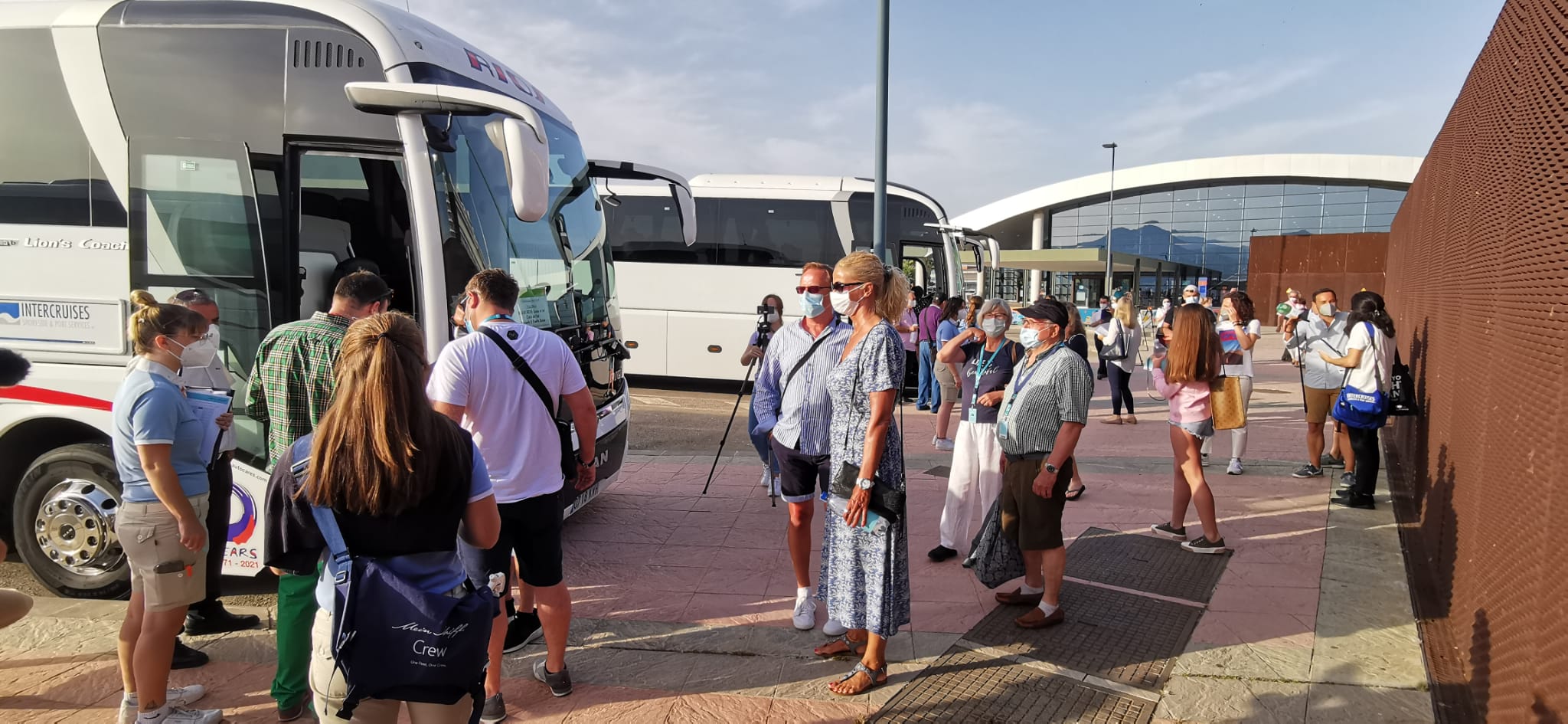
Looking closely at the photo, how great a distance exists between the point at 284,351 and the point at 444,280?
128 cm

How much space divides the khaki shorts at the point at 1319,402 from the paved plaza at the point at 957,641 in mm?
1290

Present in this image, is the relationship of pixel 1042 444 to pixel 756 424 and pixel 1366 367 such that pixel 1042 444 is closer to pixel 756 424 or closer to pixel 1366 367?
pixel 756 424

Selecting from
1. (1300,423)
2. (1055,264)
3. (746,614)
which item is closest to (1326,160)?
(1055,264)

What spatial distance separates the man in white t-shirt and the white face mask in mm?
1156

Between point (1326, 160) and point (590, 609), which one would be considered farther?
point (1326, 160)

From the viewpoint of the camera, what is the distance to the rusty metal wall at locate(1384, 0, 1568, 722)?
2.61 meters

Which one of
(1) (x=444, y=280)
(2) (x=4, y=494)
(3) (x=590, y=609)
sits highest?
(1) (x=444, y=280)

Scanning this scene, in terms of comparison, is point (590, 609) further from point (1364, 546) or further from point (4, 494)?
point (1364, 546)

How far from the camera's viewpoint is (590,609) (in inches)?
189

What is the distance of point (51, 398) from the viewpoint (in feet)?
15.4

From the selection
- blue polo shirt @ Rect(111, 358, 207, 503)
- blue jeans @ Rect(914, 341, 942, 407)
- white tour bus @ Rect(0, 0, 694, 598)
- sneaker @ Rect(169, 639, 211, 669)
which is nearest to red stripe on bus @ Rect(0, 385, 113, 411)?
white tour bus @ Rect(0, 0, 694, 598)

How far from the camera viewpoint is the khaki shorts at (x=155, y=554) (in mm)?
3371

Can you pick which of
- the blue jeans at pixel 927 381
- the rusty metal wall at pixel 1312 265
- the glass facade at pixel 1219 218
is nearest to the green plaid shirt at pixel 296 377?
the blue jeans at pixel 927 381

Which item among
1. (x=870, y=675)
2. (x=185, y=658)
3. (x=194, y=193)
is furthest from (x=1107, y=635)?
(x=194, y=193)
